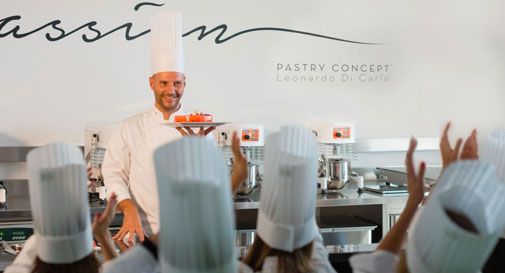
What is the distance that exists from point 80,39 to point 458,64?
2560 mm

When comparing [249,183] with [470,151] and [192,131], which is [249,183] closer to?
[192,131]

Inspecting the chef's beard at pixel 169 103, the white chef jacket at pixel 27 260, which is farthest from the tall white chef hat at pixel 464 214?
the chef's beard at pixel 169 103

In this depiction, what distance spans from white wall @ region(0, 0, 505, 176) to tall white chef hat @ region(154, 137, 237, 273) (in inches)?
108

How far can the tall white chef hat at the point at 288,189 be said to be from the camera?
1.03 meters

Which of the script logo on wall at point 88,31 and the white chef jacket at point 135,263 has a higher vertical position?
the script logo on wall at point 88,31

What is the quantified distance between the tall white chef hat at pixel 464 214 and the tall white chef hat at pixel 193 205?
297 millimetres

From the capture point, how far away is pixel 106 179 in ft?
8.11

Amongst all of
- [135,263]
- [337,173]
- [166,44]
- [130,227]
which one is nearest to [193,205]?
[135,263]

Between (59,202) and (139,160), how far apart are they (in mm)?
1650

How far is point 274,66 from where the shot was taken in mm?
3631

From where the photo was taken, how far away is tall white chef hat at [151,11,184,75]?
2.67m

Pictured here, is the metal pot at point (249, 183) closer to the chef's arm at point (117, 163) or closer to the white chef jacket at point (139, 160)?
the white chef jacket at point (139, 160)

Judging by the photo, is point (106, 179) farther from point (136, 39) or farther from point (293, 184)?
point (293, 184)

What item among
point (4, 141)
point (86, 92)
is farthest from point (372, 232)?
point (4, 141)
